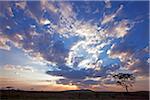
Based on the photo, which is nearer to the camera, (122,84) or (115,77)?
(115,77)

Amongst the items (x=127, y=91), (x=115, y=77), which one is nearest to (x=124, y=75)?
(x=115, y=77)

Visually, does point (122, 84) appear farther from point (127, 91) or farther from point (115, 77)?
point (115, 77)

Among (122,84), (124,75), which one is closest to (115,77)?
(124,75)

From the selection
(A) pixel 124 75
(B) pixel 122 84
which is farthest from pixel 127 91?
(A) pixel 124 75

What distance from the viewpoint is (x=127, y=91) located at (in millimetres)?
47969

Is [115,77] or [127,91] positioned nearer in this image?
[115,77]

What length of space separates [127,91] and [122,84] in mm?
1601

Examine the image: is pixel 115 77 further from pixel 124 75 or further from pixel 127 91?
pixel 127 91

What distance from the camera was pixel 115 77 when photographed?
141 ft

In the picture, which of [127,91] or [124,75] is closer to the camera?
[124,75]

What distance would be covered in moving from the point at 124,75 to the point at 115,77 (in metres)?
2.10

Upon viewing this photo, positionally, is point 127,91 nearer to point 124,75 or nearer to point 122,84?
point 122,84

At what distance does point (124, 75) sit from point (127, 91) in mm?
5192
